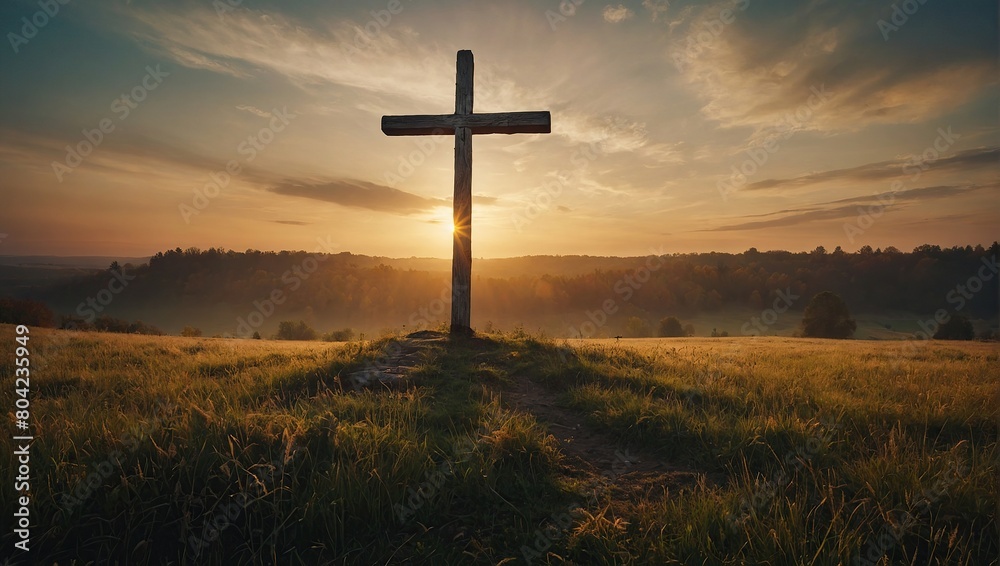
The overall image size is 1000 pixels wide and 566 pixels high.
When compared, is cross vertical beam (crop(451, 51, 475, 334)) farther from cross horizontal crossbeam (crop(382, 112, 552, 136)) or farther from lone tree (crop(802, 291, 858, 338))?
lone tree (crop(802, 291, 858, 338))

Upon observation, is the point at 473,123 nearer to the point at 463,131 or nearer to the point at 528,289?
the point at 463,131

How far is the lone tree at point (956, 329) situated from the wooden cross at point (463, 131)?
59.5 metres

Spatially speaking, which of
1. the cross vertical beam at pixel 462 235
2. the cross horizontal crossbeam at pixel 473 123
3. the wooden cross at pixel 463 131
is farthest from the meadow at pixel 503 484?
the cross horizontal crossbeam at pixel 473 123

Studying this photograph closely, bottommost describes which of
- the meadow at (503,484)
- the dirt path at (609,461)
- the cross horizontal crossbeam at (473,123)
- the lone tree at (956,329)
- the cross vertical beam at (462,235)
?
the lone tree at (956,329)

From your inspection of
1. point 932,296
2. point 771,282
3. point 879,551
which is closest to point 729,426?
point 879,551

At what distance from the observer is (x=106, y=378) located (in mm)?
6867

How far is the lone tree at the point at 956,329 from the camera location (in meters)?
46.0

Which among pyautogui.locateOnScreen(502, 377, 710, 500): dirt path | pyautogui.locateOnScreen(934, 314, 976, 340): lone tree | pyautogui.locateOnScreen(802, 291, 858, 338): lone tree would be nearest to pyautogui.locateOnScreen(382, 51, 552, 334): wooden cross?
pyautogui.locateOnScreen(502, 377, 710, 500): dirt path

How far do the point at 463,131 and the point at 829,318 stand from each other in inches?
2444

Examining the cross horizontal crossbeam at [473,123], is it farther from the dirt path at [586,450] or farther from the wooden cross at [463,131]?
the dirt path at [586,450]

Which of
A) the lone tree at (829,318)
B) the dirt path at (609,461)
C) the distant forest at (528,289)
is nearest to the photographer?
the dirt path at (609,461)

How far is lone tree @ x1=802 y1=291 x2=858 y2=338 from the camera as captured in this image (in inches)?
2143

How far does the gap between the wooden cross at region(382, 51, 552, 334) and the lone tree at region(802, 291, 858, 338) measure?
59.7 m

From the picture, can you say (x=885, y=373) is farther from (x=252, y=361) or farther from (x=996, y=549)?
(x=252, y=361)
